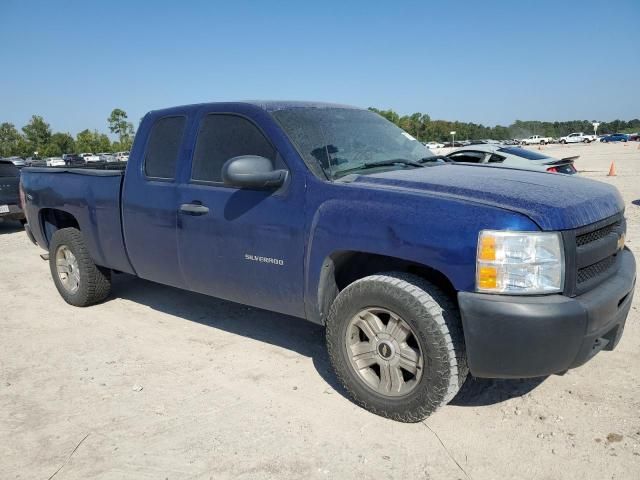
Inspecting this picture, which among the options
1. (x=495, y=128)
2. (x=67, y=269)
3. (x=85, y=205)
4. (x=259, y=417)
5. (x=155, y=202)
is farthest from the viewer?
(x=495, y=128)

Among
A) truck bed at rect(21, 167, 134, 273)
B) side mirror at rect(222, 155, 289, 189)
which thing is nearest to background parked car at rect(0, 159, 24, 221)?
truck bed at rect(21, 167, 134, 273)

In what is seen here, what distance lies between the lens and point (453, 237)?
8.41ft

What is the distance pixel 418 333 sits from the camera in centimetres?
273

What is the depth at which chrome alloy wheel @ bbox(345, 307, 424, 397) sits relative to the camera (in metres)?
2.86

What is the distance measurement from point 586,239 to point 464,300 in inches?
30.3

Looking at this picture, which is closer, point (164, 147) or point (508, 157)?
point (164, 147)

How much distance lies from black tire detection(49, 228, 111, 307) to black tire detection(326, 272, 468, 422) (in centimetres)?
304

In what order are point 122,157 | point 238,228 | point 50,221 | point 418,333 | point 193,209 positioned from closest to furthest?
1. point 418,333
2. point 238,228
3. point 193,209
4. point 50,221
5. point 122,157

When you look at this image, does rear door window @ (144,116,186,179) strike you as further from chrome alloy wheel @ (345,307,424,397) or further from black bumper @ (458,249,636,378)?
black bumper @ (458,249,636,378)

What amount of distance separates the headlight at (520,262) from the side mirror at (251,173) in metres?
1.35

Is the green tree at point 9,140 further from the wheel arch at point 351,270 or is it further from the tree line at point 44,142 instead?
the wheel arch at point 351,270

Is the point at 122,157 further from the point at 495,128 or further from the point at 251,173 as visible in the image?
the point at 495,128

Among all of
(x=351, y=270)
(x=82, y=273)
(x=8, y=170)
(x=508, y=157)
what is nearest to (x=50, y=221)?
(x=82, y=273)

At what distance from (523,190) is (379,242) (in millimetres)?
842
